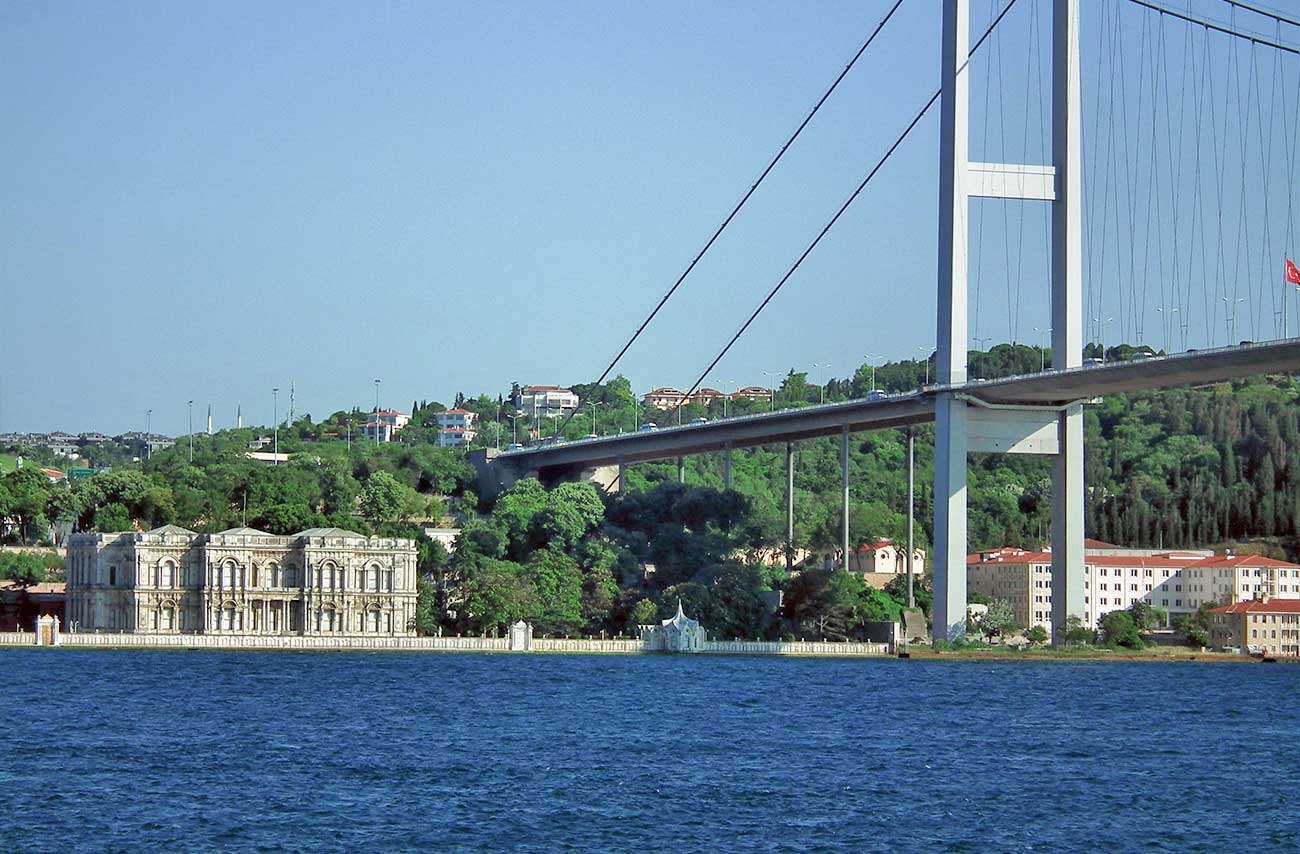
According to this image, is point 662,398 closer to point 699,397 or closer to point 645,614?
point 699,397

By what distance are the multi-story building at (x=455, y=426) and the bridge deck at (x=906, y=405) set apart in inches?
2150

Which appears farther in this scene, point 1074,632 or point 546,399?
point 546,399

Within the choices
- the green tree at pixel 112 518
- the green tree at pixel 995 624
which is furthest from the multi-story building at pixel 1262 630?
the green tree at pixel 112 518

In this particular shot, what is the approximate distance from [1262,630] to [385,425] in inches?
3535

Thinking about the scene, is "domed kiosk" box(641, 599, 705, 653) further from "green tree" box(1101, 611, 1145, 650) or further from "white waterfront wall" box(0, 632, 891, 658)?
"green tree" box(1101, 611, 1145, 650)

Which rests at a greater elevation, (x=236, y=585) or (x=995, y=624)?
(x=236, y=585)

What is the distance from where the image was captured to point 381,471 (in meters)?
89.4

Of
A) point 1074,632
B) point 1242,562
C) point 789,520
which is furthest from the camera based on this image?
point 1242,562

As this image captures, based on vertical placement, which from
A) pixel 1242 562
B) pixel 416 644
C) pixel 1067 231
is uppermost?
pixel 1067 231

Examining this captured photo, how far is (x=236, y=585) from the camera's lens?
245 ft

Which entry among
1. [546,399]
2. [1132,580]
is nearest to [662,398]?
[546,399]

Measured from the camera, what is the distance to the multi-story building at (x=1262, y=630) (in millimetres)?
75625

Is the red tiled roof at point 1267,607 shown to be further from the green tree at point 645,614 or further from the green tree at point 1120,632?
the green tree at point 645,614

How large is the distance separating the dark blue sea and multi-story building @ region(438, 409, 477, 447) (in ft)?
292
